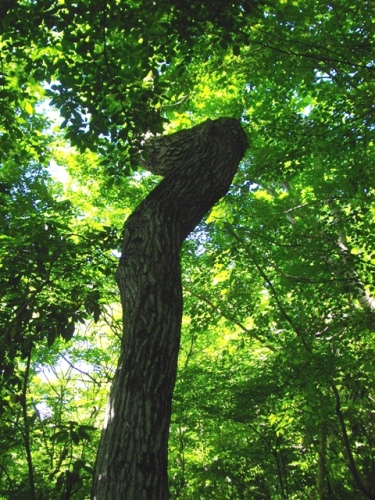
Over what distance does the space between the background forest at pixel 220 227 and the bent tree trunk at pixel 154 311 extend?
0.80m

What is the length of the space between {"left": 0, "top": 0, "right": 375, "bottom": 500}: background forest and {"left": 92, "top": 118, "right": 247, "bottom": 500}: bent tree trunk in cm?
80

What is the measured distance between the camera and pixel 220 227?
6.76 metres

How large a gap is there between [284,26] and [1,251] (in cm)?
455

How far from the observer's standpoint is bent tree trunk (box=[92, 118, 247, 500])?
6.03 feet

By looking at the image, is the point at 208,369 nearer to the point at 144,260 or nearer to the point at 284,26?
the point at 144,260

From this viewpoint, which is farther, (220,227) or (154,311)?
(220,227)

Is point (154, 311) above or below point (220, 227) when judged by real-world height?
below

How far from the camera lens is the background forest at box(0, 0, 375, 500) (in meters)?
3.52

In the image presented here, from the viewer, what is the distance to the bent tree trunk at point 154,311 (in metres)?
1.84

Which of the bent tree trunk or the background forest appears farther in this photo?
the background forest

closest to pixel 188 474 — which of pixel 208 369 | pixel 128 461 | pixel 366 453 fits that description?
pixel 208 369

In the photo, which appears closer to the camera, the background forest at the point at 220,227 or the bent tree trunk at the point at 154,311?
the bent tree trunk at the point at 154,311

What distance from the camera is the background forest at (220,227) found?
11.5ft

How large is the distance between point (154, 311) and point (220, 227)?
4.61 meters
